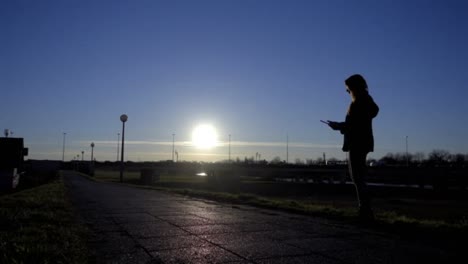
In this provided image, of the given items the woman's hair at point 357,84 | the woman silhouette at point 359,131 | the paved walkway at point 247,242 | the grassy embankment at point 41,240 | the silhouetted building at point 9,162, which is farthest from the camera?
the silhouetted building at point 9,162

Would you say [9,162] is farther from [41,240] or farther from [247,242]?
[247,242]

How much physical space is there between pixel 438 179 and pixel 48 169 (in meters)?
72.5

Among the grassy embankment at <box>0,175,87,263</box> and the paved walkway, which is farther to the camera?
the paved walkway

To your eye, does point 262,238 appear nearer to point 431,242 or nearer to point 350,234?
point 350,234

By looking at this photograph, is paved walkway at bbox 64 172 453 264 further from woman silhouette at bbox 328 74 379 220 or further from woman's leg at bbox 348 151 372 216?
woman silhouette at bbox 328 74 379 220

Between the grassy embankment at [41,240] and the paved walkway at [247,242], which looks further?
the paved walkway at [247,242]

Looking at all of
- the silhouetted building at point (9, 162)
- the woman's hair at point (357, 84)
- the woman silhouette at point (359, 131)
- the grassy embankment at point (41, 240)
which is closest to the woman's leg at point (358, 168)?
the woman silhouette at point (359, 131)

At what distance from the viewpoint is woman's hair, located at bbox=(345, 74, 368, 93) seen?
7.11m

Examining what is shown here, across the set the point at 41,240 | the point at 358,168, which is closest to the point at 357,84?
the point at 358,168

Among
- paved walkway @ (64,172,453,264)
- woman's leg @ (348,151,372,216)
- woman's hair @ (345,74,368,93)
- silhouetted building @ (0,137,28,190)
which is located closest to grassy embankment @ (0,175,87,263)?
paved walkway @ (64,172,453,264)

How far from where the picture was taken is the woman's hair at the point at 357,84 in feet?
23.3

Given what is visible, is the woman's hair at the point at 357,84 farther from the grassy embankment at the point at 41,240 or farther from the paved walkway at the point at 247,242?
the grassy embankment at the point at 41,240

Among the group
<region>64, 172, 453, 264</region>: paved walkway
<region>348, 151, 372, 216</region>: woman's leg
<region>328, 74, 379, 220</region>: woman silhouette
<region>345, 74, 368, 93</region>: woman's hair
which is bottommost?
<region>64, 172, 453, 264</region>: paved walkway

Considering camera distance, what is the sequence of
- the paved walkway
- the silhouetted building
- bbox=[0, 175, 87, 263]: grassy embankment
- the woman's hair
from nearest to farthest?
1. bbox=[0, 175, 87, 263]: grassy embankment
2. the paved walkway
3. the woman's hair
4. the silhouetted building
